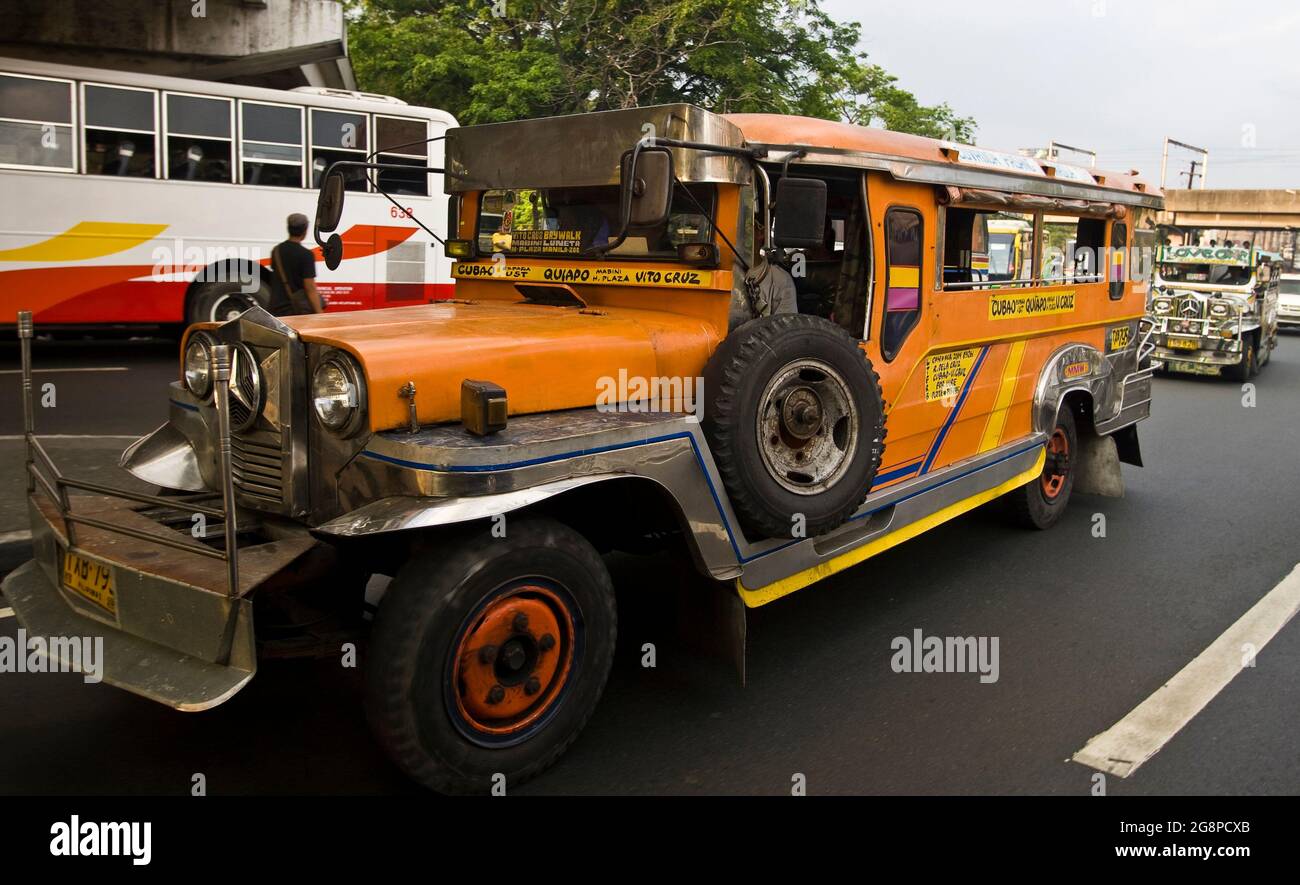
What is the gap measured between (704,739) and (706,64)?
17.1 m

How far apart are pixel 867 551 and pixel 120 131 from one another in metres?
10.7

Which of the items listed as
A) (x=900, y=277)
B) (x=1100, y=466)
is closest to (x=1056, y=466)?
(x=1100, y=466)

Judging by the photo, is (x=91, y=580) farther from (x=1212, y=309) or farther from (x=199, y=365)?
(x=1212, y=309)

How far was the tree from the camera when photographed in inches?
735

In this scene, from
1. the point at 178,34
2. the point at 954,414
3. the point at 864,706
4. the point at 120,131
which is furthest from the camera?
the point at 178,34

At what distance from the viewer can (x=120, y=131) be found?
38.1ft

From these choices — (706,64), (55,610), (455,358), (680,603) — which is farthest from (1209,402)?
(55,610)

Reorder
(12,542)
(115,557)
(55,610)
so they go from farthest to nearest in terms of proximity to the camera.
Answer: (12,542)
(55,610)
(115,557)

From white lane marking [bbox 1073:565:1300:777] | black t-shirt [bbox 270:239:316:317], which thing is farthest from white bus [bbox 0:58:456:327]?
white lane marking [bbox 1073:565:1300:777]

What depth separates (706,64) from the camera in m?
18.8

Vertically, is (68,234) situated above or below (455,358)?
above

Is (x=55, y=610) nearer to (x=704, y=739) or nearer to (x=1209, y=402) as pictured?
(x=704, y=739)

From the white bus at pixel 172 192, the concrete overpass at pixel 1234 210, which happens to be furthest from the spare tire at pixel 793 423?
the concrete overpass at pixel 1234 210
